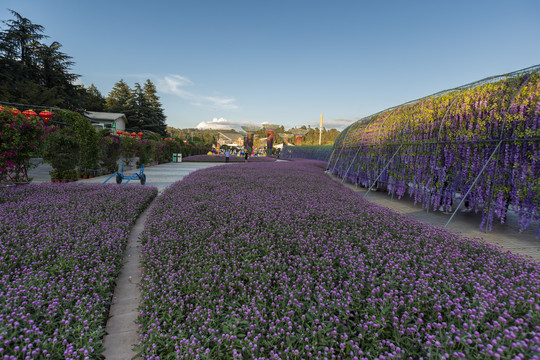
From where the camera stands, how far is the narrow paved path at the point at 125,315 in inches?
90.4

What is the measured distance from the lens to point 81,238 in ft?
12.6

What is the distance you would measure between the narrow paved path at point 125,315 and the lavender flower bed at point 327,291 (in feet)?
0.79

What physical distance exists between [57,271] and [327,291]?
3342 millimetres

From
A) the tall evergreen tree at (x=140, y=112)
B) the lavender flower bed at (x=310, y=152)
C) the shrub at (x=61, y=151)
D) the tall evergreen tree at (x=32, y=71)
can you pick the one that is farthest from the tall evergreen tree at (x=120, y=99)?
the shrub at (x=61, y=151)

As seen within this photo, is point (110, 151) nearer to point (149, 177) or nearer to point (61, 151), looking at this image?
point (149, 177)

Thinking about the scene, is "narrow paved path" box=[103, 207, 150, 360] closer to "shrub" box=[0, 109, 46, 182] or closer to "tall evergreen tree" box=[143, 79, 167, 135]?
"shrub" box=[0, 109, 46, 182]

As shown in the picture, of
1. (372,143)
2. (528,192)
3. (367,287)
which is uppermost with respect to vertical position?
(372,143)

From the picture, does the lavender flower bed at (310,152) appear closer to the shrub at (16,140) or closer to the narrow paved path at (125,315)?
the shrub at (16,140)

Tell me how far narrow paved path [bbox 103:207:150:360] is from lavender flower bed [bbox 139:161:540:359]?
0.24m

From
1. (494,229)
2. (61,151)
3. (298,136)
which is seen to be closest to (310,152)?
(298,136)

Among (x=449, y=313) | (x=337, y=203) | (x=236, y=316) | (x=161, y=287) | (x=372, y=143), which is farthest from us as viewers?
(x=372, y=143)

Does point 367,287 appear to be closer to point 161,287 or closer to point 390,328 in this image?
point 390,328

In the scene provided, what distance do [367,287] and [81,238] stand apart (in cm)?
444

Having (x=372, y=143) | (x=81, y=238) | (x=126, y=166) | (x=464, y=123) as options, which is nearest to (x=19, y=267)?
(x=81, y=238)
